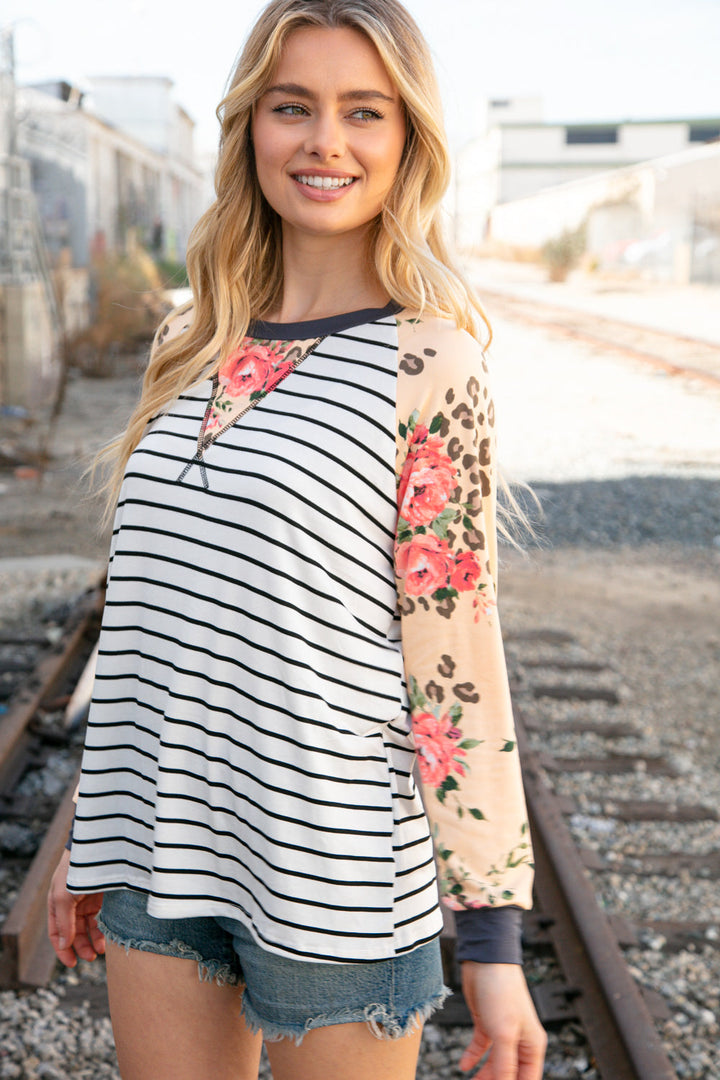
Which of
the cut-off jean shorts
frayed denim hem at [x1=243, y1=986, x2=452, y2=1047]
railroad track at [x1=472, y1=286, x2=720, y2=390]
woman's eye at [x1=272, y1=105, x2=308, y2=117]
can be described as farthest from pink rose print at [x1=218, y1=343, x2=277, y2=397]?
railroad track at [x1=472, y1=286, x2=720, y2=390]

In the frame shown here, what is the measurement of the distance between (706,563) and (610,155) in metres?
62.1

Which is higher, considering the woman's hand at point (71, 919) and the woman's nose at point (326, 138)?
the woman's nose at point (326, 138)

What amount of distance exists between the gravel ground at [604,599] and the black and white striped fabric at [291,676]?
37cm

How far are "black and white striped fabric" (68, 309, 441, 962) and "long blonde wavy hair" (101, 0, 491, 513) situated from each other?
12 centimetres

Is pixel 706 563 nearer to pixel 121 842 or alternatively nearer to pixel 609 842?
pixel 609 842

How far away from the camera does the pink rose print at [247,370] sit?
1.57 metres

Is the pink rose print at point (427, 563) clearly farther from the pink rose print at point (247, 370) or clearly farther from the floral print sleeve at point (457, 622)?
the pink rose print at point (247, 370)

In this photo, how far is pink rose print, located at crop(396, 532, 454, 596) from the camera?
1.41 meters

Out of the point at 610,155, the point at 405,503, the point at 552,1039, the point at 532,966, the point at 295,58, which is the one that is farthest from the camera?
the point at 610,155

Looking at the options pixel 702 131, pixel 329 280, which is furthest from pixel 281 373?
pixel 702 131

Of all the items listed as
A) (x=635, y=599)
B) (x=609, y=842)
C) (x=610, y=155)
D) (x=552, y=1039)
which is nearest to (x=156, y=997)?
(x=552, y=1039)

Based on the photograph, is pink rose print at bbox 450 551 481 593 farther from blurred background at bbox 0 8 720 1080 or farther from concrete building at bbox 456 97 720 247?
concrete building at bbox 456 97 720 247

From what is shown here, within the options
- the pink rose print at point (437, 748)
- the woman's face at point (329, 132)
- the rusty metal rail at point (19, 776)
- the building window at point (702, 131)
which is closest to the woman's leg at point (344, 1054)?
the pink rose print at point (437, 748)

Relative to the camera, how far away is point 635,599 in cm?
743
